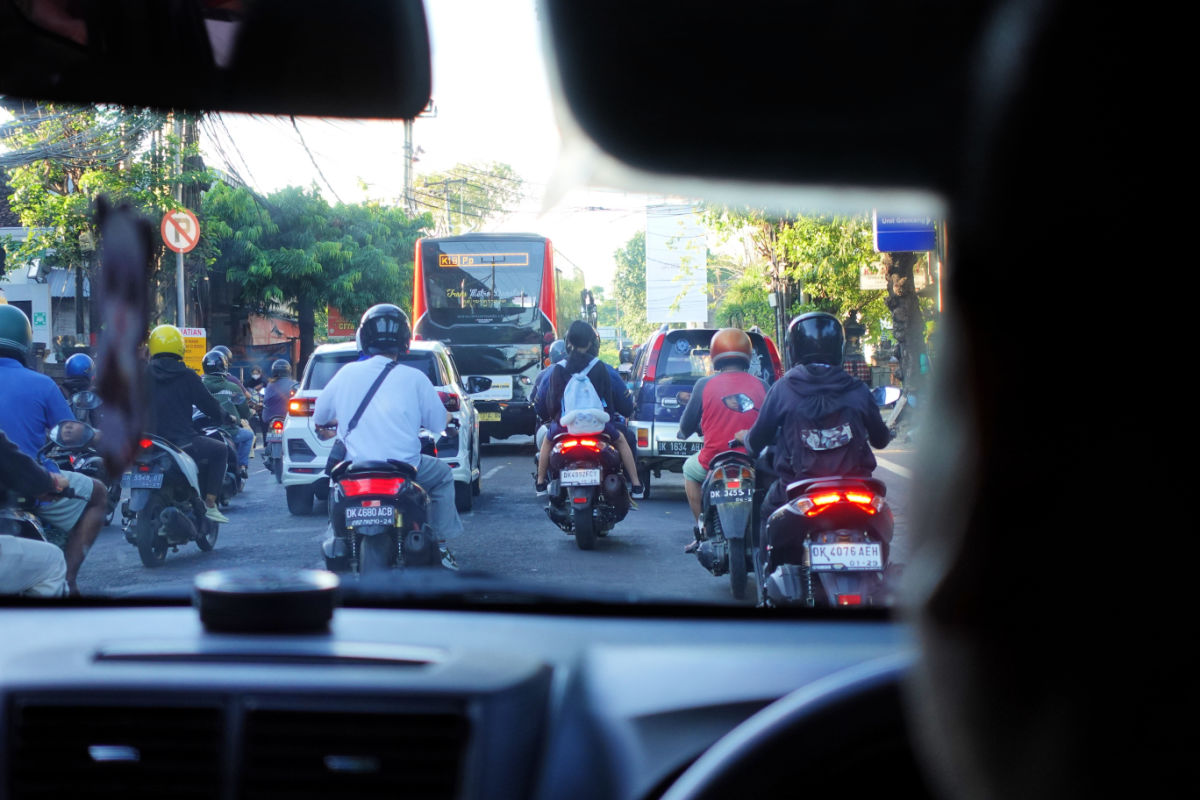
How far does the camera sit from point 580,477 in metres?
7.12

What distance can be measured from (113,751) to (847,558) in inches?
106

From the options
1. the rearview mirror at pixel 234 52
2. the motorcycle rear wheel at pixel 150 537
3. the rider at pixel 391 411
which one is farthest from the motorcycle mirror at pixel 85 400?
the rearview mirror at pixel 234 52

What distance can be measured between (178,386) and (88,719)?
495 centimetres

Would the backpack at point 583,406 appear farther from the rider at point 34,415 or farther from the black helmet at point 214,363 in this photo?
the black helmet at point 214,363

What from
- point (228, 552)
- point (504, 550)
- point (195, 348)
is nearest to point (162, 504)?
point (228, 552)

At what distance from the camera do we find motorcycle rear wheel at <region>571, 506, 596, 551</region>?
22.9 ft

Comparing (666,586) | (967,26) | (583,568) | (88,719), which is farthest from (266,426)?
(967,26)

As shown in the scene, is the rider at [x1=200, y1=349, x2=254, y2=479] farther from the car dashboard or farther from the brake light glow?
the car dashboard

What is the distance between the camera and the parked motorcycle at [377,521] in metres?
4.82

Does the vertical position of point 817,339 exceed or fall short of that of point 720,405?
it exceeds it

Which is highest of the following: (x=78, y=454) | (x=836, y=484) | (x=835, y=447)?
(x=835, y=447)

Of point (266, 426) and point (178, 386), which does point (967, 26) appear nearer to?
point (178, 386)

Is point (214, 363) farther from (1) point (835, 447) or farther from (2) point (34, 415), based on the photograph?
(1) point (835, 447)

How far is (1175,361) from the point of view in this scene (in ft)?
1.59
